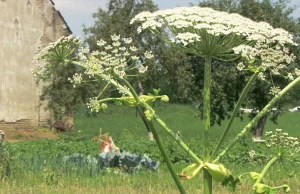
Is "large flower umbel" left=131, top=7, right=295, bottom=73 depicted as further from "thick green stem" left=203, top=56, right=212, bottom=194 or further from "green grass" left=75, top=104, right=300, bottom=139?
"green grass" left=75, top=104, right=300, bottom=139

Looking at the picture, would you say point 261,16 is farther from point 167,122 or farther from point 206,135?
point 206,135

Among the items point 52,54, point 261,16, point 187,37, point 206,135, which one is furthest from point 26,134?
point 187,37

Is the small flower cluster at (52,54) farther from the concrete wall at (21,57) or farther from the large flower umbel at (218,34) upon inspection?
the concrete wall at (21,57)

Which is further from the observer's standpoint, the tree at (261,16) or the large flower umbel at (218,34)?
the tree at (261,16)

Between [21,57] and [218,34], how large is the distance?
2812 cm

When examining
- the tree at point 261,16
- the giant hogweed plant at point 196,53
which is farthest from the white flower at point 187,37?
the tree at point 261,16

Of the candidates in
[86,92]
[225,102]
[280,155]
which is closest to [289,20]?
[225,102]

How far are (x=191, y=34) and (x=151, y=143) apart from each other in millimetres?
16500

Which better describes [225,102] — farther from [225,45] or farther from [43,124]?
[225,45]

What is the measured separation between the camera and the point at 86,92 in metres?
26.8

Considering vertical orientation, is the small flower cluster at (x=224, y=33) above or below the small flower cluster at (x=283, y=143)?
above

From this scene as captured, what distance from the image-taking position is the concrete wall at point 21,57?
29688 mm

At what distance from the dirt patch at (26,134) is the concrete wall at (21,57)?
0.32 m

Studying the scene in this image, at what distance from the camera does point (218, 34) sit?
10.3 ft
